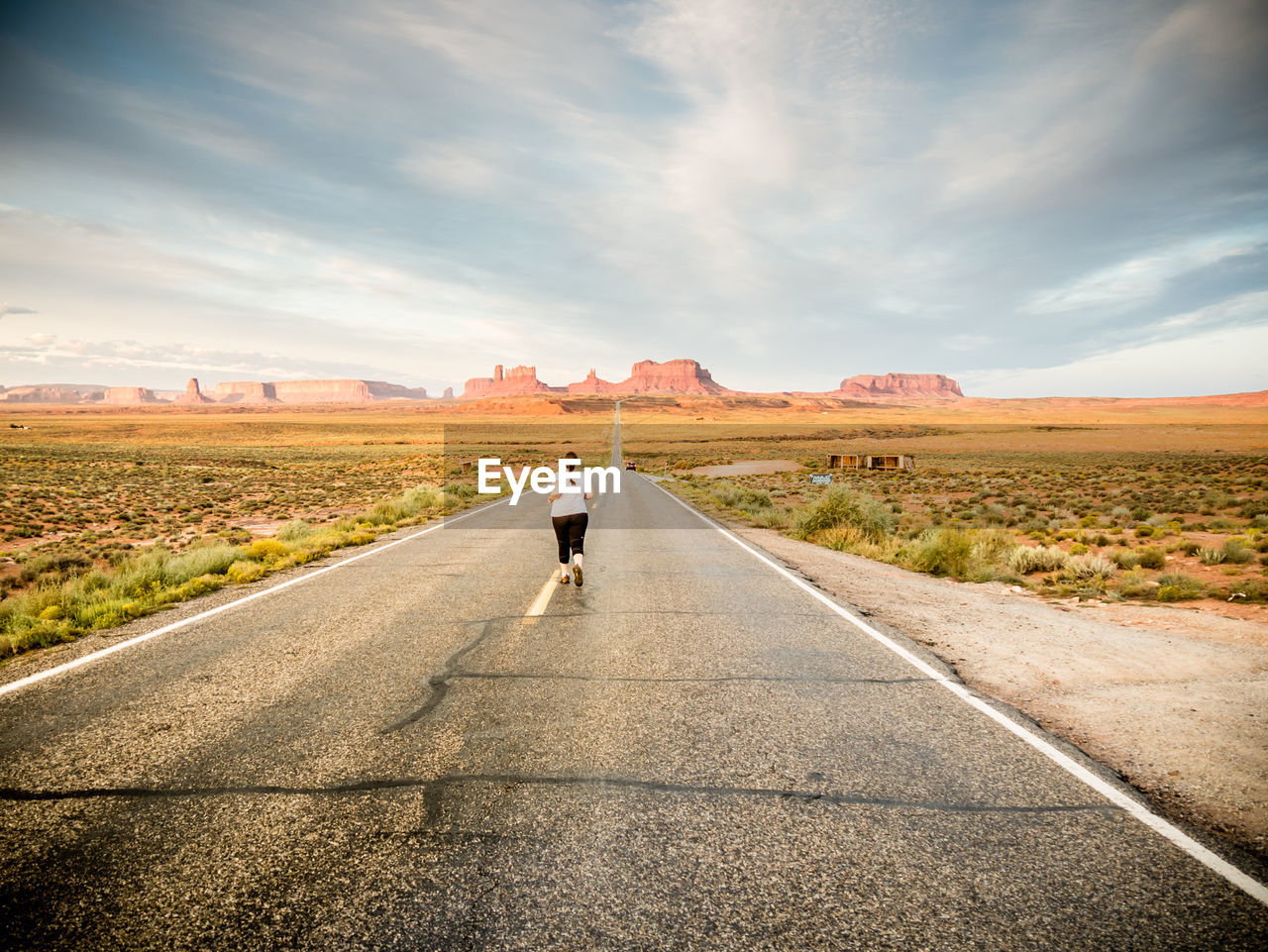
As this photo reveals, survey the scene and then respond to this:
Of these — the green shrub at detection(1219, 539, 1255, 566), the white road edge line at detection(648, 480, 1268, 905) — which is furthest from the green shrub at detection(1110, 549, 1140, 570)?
the white road edge line at detection(648, 480, 1268, 905)

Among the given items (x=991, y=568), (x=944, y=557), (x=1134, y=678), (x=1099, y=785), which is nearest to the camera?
(x=1099, y=785)

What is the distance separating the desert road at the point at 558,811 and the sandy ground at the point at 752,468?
45.0 m

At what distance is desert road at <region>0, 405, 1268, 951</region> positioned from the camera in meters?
2.59

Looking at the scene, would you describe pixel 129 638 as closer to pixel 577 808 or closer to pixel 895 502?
pixel 577 808

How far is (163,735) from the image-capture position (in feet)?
13.9

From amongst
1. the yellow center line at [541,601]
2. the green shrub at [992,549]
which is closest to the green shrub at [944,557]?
the green shrub at [992,549]

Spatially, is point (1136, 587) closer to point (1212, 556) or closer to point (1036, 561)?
point (1036, 561)

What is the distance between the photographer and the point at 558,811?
337 cm

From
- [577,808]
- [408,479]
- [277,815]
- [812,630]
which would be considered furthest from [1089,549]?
[408,479]

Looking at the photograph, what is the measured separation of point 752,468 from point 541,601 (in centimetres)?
4958

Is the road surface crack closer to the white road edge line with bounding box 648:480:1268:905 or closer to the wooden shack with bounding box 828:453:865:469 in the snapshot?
the white road edge line with bounding box 648:480:1268:905

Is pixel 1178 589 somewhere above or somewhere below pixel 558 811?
below

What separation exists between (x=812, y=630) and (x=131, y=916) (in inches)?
236

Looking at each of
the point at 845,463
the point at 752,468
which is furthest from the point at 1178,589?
the point at 845,463
